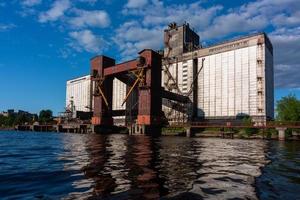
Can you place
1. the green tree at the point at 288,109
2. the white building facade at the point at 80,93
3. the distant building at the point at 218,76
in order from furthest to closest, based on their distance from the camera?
the white building facade at the point at 80,93
the distant building at the point at 218,76
the green tree at the point at 288,109

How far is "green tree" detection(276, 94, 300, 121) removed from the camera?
265ft

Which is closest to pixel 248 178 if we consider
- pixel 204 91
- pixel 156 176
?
pixel 156 176

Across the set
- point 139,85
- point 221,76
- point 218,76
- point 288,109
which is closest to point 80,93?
point 218,76

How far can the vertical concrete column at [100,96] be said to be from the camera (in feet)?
349

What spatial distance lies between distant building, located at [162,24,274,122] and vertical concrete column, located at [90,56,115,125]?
25102 mm

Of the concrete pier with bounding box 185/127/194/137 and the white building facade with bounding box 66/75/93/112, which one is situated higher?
the white building facade with bounding box 66/75/93/112

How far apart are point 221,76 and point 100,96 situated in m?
42.5

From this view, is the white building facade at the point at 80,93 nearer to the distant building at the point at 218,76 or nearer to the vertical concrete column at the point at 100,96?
the distant building at the point at 218,76

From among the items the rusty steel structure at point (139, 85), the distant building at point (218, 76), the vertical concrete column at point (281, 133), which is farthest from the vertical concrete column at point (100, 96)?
the vertical concrete column at point (281, 133)

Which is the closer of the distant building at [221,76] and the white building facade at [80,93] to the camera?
the distant building at [221,76]

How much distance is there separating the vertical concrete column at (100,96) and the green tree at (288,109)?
53.9m

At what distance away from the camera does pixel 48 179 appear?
13.1 m

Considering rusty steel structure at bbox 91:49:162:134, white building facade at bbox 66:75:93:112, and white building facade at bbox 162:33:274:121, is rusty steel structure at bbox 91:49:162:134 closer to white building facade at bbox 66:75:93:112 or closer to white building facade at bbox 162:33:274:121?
white building facade at bbox 162:33:274:121

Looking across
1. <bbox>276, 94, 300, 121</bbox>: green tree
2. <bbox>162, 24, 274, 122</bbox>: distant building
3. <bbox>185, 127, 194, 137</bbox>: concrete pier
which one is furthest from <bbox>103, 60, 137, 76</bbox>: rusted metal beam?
<bbox>276, 94, 300, 121</bbox>: green tree
